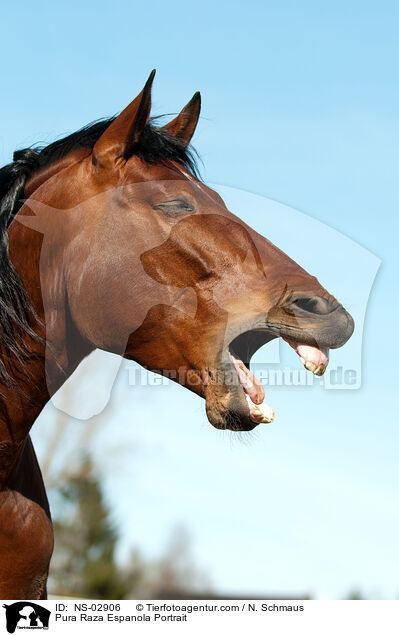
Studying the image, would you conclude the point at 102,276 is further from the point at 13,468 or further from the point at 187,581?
the point at 187,581

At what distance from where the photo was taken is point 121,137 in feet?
11.8

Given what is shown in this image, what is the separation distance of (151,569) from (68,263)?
32755 mm

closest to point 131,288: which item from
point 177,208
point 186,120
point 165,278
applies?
point 165,278

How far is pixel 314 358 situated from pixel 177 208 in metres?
1.09

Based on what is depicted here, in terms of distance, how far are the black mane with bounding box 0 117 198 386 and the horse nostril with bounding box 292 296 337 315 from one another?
1254 millimetres

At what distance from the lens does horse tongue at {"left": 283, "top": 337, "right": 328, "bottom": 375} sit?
3094mm

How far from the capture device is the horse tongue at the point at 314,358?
3.09 meters

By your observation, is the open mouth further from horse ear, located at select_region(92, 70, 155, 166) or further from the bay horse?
horse ear, located at select_region(92, 70, 155, 166)
